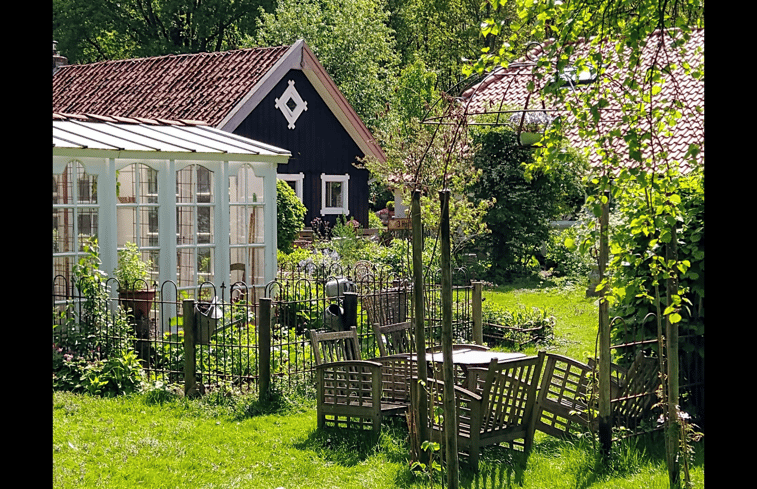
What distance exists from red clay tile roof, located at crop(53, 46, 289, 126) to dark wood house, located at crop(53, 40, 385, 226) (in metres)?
0.03

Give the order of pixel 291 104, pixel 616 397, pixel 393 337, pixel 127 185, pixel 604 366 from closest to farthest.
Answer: pixel 604 366
pixel 616 397
pixel 393 337
pixel 127 185
pixel 291 104

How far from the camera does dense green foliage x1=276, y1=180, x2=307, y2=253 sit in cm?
1753

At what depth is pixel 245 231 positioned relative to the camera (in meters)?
12.8

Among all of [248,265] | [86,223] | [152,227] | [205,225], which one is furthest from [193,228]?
[86,223]

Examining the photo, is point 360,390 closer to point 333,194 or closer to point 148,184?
point 148,184

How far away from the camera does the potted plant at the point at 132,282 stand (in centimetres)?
1048

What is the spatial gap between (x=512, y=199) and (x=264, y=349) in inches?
469

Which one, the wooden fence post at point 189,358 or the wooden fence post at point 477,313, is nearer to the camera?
the wooden fence post at point 189,358

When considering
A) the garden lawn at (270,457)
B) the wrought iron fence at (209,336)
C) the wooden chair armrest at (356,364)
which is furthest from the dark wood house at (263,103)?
the wooden chair armrest at (356,364)

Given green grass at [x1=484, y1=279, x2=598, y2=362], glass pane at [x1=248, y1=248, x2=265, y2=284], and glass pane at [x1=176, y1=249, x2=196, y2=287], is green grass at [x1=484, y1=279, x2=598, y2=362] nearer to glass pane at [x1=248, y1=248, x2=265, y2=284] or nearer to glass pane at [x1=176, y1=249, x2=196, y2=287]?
glass pane at [x1=248, y1=248, x2=265, y2=284]

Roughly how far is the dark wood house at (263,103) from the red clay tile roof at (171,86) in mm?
27

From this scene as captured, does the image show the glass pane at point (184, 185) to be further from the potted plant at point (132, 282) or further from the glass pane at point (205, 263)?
the potted plant at point (132, 282)

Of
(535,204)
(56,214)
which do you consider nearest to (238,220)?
(56,214)
